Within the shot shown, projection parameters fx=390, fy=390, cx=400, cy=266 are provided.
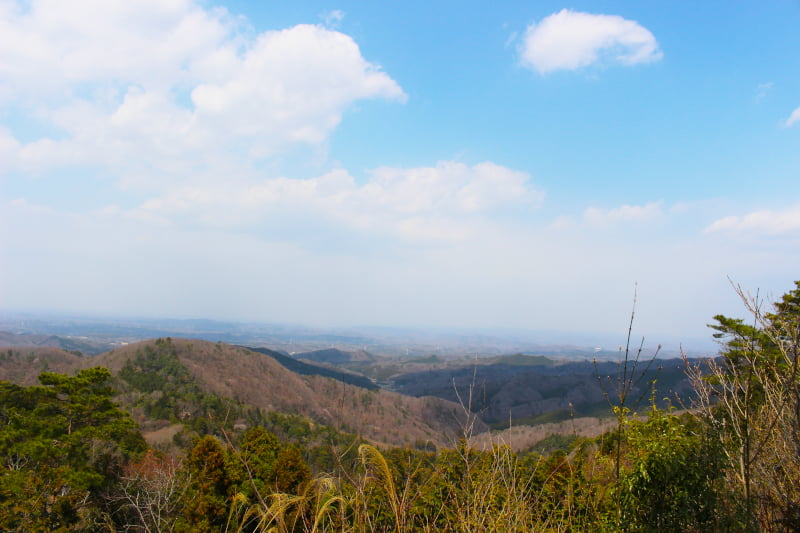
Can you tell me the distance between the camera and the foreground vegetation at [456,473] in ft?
10.7

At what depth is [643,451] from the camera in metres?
7.77

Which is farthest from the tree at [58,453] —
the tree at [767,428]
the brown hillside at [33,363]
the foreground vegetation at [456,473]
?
the brown hillside at [33,363]

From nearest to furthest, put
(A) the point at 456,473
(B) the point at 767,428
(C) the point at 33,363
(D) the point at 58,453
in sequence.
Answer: (B) the point at 767,428, (A) the point at 456,473, (D) the point at 58,453, (C) the point at 33,363

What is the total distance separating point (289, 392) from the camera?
12862 centimetres

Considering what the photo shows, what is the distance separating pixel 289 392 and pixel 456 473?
120599 millimetres

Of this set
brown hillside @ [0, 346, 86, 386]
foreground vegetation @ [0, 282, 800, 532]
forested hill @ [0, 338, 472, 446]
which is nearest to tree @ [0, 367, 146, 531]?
foreground vegetation @ [0, 282, 800, 532]

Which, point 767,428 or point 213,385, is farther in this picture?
point 213,385

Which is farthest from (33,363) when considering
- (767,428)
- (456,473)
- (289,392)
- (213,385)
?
(767,428)

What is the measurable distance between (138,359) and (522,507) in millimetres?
141984

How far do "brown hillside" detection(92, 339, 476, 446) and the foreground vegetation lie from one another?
86646 mm

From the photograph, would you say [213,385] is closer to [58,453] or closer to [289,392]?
[289,392]

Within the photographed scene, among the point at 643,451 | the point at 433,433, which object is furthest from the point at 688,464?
the point at 433,433

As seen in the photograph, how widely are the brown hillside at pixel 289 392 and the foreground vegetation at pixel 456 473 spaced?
86.6 metres

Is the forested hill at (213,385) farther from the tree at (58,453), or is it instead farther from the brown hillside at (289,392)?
the tree at (58,453)
